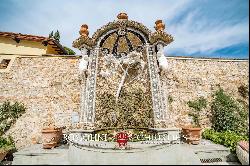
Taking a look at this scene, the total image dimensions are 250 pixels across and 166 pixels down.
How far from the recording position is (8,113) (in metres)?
13.0

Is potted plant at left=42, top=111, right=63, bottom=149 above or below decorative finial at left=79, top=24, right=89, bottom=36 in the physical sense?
below

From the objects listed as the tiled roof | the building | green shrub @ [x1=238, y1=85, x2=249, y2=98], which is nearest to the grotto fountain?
green shrub @ [x1=238, y1=85, x2=249, y2=98]

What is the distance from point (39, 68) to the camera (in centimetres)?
1458

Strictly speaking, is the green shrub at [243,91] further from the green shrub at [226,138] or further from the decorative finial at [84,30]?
the decorative finial at [84,30]

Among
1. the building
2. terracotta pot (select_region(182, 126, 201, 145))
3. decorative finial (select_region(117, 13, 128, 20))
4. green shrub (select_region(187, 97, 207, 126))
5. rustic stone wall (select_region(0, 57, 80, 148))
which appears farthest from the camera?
the building

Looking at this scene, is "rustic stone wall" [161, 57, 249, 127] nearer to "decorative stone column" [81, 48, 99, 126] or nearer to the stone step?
"decorative stone column" [81, 48, 99, 126]

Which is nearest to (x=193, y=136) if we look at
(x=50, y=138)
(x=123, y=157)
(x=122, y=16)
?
(x=123, y=157)

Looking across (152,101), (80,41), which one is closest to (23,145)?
(80,41)

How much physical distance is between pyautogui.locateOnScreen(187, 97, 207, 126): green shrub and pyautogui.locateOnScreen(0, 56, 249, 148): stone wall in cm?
28

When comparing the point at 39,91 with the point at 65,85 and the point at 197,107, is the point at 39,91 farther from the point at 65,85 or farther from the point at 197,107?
the point at 197,107

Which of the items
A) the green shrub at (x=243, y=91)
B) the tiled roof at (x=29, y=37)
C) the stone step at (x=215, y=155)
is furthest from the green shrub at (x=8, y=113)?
the green shrub at (x=243, y=91)

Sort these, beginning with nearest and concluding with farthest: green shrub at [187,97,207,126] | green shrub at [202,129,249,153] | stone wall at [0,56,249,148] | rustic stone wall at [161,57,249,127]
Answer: green shrub at [202,129,249,153]
stone wall at [0,56,249,148]
green shrub at [187,97,207,126]
rustic stone wall at [161,57,249,127]

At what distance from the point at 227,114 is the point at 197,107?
68.8 inches

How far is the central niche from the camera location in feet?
41.0
